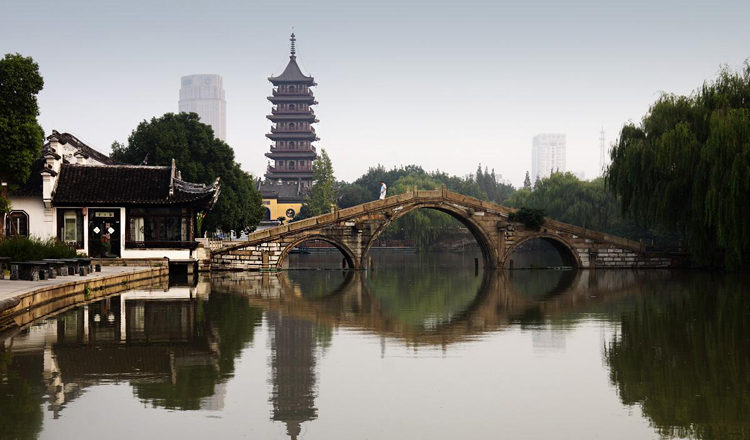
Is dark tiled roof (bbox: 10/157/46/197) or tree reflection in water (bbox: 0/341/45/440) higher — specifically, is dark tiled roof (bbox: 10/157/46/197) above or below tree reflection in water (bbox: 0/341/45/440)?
above

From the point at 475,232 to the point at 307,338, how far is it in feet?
95.9

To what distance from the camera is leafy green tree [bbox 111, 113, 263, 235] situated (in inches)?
1615

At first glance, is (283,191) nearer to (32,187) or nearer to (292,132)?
(292,132)

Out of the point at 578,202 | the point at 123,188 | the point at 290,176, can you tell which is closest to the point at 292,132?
the point at 290,176

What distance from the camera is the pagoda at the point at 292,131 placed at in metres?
97.2

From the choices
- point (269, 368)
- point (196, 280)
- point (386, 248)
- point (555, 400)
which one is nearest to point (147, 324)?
point (269, 368)

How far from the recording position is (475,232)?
43.5m

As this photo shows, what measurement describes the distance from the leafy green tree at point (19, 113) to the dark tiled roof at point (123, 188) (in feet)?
15.5

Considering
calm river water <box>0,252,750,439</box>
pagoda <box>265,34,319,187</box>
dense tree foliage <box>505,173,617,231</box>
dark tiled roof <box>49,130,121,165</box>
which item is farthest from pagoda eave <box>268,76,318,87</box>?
calm river water <box>0,252,750,439</box>

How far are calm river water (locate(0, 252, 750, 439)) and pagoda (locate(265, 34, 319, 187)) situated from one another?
75775 millimetres

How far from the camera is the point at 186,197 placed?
32.2 metres

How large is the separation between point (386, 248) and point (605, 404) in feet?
239

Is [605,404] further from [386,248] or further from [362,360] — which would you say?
[386,248]

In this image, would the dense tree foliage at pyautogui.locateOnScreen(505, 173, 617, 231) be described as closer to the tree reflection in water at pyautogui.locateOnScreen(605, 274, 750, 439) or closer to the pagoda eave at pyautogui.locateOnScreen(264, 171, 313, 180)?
the tree reflection in water at pyautogui.locateOnScreen(605, 274, 750, 439)
